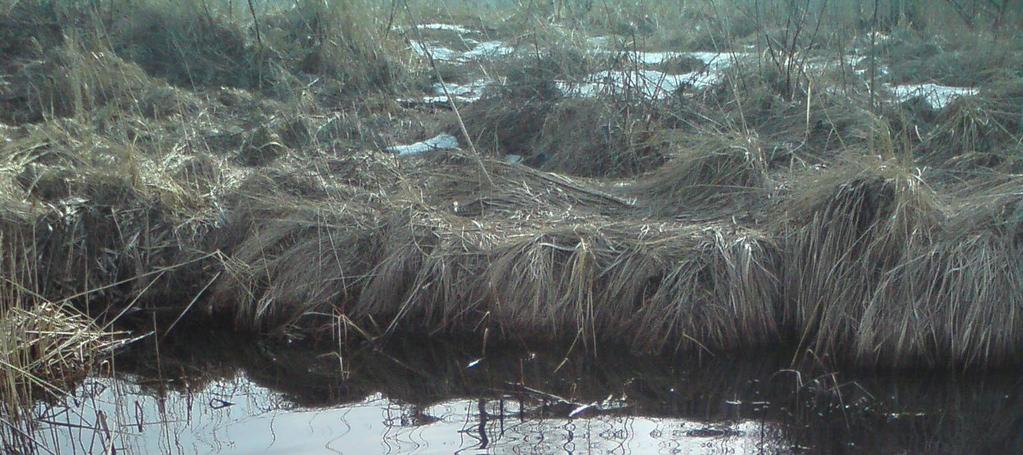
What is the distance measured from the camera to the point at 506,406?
4.77m

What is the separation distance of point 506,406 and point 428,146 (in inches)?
124

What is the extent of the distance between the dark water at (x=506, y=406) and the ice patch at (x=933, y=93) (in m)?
2.83

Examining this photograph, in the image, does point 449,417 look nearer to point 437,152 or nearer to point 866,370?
point 866,370

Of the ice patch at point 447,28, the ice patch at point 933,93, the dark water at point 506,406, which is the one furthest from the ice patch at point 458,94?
the dark water at point 506,406

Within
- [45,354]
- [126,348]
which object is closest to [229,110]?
[126,348]

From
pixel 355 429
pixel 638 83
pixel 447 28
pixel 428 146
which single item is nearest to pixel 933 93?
pixel 638 83

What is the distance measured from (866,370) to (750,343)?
57cm

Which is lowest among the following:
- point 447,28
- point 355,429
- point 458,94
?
point 355,429

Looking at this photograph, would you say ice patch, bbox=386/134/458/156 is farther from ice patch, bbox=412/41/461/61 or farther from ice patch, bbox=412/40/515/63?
ice patch, bbox=412/41/461/61

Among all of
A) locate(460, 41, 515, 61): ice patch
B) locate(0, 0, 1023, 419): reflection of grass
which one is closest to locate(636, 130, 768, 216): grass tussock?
locate(0, 0, 1023, 419): reflection of grass

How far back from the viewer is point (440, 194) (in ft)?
21.8

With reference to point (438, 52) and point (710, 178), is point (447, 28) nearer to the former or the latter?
point (438, 52)

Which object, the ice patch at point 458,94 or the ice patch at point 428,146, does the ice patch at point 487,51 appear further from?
the ice patch at point 428,146

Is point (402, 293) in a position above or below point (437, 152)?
below
